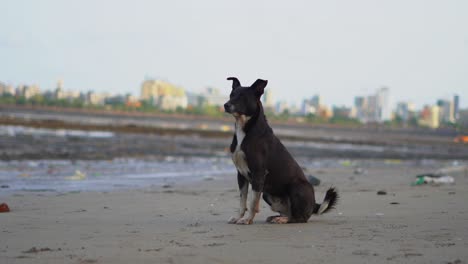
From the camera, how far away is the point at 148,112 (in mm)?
115062

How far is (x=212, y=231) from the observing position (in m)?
7.12

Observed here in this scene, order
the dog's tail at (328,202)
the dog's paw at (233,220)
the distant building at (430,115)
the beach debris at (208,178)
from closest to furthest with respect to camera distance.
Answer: the dog's paw at (233,220) → the dog's tail at (328,202) → the beach debris at (208,178) → the distant building at (430,115)

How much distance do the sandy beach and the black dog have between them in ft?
0.94

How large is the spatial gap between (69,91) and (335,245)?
501 feet

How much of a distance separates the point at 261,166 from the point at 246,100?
73 cm

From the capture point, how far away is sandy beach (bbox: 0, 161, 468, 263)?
5.57 meters

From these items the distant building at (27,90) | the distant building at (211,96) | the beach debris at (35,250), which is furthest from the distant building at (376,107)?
the beach debris at (35,250)

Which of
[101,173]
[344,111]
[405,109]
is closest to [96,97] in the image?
[344,111]

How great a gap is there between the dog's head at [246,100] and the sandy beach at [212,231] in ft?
4.08

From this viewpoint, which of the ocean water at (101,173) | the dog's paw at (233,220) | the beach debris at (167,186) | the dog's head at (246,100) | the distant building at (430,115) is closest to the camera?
the dog's head at (246,100)

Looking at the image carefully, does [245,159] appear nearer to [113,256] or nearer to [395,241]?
[395,241]

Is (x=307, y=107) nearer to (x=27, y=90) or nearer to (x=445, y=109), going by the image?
(x=445, y=109)

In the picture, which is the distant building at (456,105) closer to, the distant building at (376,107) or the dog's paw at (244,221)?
the distant building at (376,107)

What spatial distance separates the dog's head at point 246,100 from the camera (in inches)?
307
